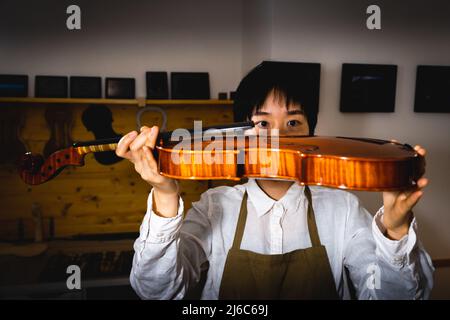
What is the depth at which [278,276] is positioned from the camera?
1.21 metres

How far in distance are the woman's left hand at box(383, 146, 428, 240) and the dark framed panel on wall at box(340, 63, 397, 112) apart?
156 cm

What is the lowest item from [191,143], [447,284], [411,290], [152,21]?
[447,284]

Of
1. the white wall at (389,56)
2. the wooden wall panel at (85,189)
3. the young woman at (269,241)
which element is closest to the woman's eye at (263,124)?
the young woman at (269,241)

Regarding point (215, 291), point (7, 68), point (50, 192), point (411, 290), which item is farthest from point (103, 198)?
point (411, 290)

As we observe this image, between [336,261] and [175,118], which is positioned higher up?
[175,118]

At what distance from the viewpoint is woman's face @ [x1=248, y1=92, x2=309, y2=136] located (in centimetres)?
121

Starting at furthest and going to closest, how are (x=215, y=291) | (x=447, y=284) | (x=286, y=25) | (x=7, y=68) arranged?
(x=447, y=284) < (x=7, y=68) < (x=286, y=25) < (x=215, y=291)

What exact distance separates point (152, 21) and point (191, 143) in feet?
6.64

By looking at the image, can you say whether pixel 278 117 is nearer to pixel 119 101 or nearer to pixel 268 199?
pixel 268 199

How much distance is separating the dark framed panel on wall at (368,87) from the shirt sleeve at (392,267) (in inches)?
55.7

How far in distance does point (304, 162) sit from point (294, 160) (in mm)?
30

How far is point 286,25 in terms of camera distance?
7.25ft
